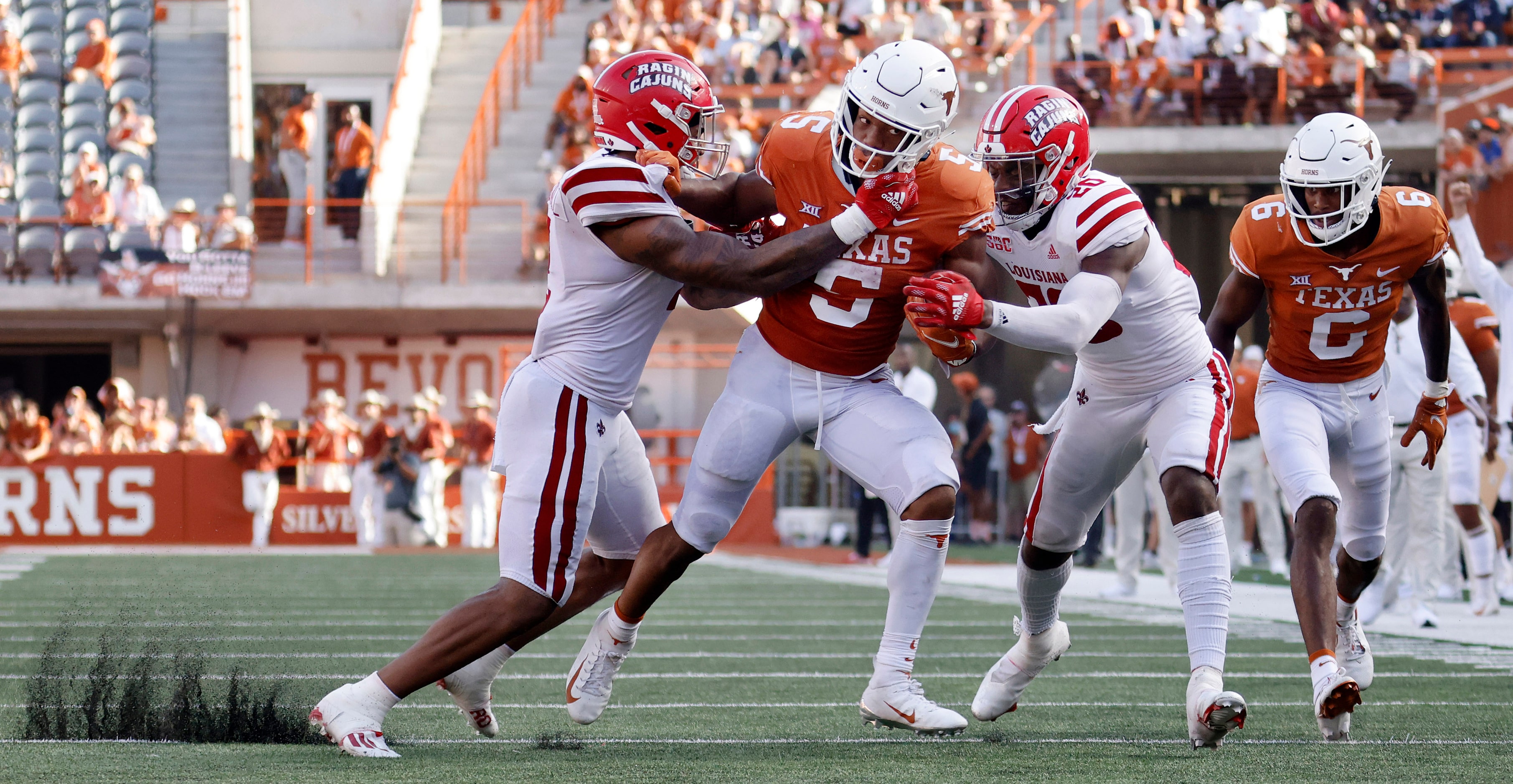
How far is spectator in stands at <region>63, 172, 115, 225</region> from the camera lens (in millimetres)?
19797

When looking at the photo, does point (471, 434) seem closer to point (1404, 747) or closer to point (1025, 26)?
point (1025, 26)

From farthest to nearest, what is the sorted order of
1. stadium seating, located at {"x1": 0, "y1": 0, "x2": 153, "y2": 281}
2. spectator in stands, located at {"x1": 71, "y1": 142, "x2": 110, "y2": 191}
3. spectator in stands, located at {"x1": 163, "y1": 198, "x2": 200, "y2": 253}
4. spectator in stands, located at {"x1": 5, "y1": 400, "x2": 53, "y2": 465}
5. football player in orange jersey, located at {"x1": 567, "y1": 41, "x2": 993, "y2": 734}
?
spectator in stands, located at {"x1": 71, "y1": 142, "x2": 110, "y2": 191} < stadium seating, located at {"x1": 0, "y1": 0, "x2": 153, "y2": 281} < spectator in stands, located at {"x1": 163, "y1": 198, "x2": 200, "y2": 253} < spectator in stands, located at {"x1": 5, "y1": 400, "x2": 53, "y2": 465} < football player in orange jersey, located at {"x1": 567, "y1": 41, "x2": 993, "y2": 734}

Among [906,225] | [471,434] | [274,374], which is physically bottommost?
[274,374]

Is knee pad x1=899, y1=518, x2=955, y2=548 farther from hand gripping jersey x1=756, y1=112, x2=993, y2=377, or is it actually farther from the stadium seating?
the stadium seating

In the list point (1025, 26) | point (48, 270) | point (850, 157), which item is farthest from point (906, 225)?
point (48, 270)

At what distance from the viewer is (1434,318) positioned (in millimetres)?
5332

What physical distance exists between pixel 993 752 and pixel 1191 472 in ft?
3.11

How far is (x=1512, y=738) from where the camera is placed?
14.8ft

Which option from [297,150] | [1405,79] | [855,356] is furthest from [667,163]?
[297,150]

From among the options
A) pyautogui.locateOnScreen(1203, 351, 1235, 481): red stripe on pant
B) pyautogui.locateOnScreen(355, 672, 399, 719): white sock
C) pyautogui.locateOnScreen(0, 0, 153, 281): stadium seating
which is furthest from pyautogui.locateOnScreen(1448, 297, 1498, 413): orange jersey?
pyautogui.locateOnScreen(0, 0, 153, 281): stadium seating

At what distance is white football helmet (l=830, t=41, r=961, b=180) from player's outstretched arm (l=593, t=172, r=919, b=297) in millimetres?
82

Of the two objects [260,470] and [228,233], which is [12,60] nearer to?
[228,233]

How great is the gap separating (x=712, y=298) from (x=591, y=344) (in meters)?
0.37

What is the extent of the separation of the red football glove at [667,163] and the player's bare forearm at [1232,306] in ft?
6.02
